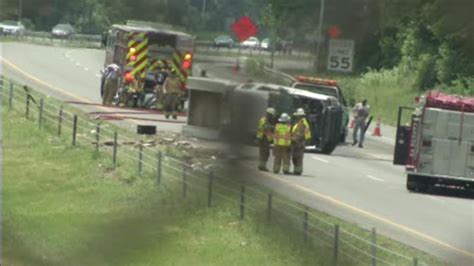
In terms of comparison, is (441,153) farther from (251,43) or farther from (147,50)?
(251,43)

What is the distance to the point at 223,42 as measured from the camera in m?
0.74

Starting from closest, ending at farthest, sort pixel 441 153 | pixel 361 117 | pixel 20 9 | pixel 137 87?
pixel 20 9
pixel 137 87
pixel 361 117
pixel 441 153

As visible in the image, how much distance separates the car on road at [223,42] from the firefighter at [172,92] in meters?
0.23

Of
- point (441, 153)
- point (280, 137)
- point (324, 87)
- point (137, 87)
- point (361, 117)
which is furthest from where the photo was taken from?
point (441, 153)

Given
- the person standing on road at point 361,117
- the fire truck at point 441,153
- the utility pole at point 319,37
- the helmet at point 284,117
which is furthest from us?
the fire truck at point 441,153

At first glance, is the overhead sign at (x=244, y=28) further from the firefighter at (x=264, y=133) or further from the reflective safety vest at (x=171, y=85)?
the reflective safety vest at (x=171, y=85)

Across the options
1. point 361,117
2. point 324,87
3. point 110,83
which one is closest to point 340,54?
point 324,87

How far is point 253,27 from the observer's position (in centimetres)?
74

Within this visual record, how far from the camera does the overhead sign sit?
29.0 inches

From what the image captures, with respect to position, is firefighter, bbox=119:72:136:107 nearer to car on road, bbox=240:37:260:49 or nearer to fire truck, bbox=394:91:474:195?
car on road, bbox=240:37:260:49

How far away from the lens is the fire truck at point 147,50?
80cm

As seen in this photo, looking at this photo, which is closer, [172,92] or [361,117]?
[172,92]

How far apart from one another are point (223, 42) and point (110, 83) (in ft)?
2.18

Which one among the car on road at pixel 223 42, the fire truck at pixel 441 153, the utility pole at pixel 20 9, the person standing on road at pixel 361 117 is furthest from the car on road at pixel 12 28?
the fire truck at pixel 441 153
